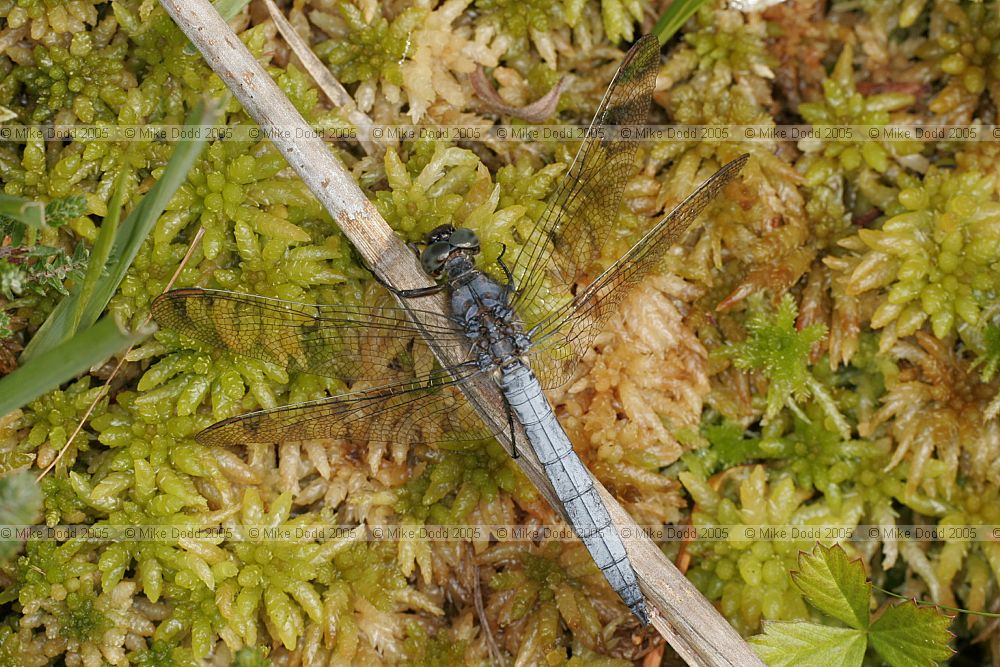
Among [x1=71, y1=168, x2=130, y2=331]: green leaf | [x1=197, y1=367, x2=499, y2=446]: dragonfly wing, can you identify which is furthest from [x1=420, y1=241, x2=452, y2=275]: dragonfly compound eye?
[x1=71, y1=168, x2=130, y2=331]: green leaf

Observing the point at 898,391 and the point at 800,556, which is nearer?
the point at 800,556

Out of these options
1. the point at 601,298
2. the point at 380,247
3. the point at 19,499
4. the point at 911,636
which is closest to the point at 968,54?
the point at 601,298

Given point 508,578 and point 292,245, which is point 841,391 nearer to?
point 508,578

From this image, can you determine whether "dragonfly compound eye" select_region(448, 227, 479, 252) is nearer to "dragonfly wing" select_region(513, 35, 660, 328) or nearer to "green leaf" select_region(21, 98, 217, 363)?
"dragonfly wing" select_region(513, 35, 660, 328)

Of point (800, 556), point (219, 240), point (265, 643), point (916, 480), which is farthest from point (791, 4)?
point (265, 643)

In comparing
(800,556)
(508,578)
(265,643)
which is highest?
(265,643)

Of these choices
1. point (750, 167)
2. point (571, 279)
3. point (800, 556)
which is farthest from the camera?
point (750, 167)

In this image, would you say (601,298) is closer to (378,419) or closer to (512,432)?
(512,432)

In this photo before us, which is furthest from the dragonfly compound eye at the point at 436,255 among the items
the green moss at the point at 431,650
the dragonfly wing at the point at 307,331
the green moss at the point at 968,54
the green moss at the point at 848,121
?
the green moss at the point at 968,54
